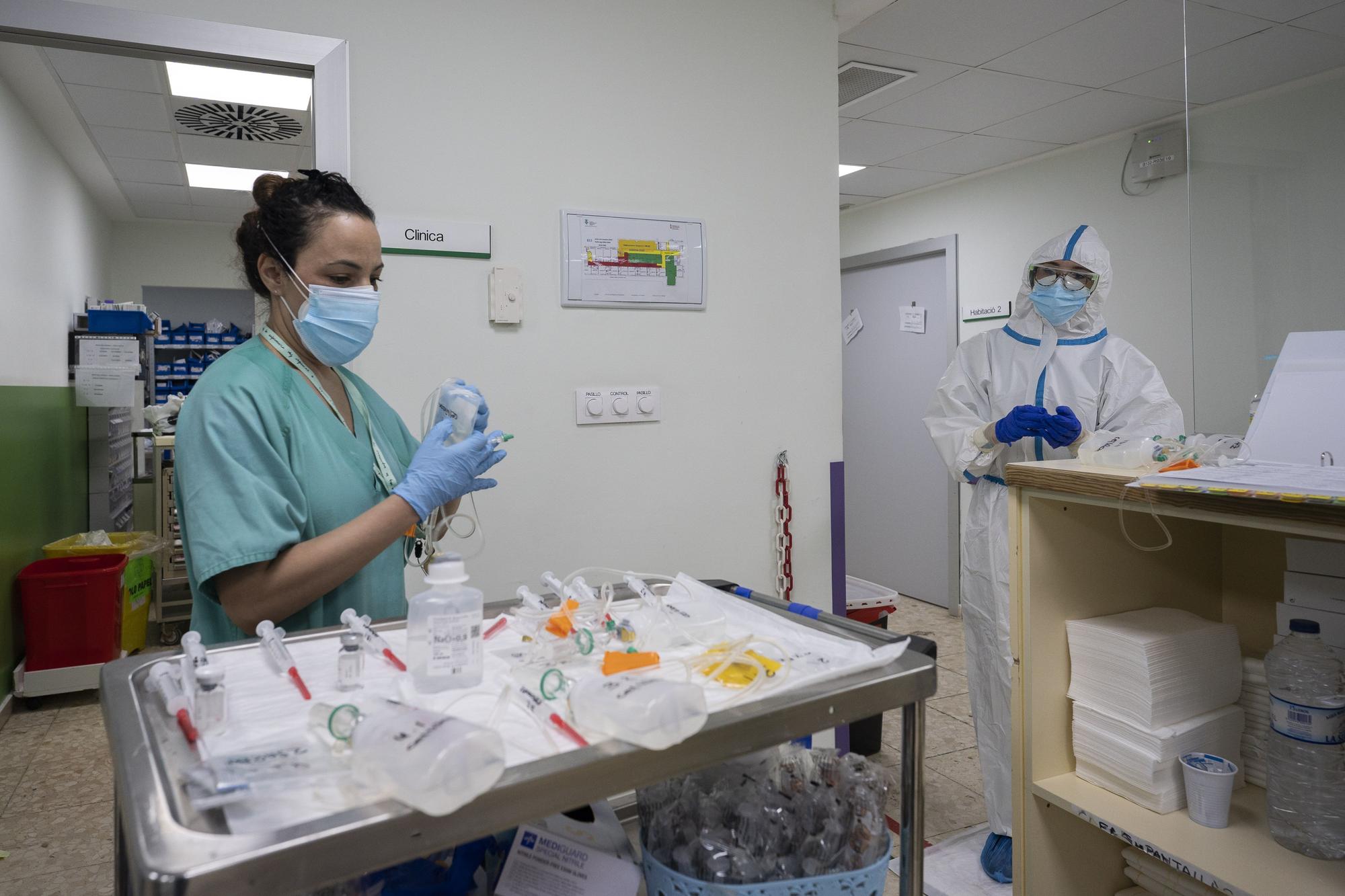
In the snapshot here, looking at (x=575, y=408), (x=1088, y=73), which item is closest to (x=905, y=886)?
(x=575, y=408)

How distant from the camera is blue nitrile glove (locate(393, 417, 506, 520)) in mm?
1180

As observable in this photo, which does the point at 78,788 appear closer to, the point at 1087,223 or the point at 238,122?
the point at 238,122

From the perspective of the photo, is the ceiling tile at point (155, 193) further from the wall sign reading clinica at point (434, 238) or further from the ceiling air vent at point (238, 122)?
the wall sign reading clinica at point (434, 238)

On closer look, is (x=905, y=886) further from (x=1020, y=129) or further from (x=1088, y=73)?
(x=1020, y=129)

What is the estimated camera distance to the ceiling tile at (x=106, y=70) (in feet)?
11.9

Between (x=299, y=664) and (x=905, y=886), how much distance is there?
744 mm

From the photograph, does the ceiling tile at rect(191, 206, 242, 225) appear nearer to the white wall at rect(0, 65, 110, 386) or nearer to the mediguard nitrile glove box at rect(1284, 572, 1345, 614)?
the white wall at rect(0, 65, 110, 386)

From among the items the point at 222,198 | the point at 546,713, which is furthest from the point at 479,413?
the point at 222,198

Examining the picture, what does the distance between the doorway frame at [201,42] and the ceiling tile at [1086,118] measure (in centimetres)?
298

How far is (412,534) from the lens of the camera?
4.83 ft

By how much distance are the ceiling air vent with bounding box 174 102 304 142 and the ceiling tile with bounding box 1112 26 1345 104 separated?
4.19 m

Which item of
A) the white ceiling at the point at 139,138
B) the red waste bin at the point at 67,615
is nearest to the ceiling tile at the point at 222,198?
the white ceiling at the point at 139,138

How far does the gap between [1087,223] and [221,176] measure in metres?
5.60

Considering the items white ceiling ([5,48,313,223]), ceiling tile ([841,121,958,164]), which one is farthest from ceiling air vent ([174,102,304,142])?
ceiling tile ([841,121,958,164])
